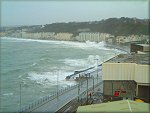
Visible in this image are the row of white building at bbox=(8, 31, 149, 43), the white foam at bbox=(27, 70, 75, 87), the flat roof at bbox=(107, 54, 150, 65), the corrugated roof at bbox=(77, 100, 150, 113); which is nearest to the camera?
the corrugated roof at bbox=(77, 100, 150, 113)

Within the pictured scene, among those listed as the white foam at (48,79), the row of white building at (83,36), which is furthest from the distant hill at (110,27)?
the white foam at (48,79)

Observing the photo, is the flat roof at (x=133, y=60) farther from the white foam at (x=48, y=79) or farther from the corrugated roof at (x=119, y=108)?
the white foam at (x=48, y=79)

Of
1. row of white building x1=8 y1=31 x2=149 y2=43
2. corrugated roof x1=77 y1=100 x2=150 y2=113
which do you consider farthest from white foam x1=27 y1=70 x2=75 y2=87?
row of white building x1=8 y1=31 x2=149 y2=43

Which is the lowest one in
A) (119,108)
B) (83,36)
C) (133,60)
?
(83,36)

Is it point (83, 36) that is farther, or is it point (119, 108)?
point (83, 36)

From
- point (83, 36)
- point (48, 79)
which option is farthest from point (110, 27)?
point (48, 79)

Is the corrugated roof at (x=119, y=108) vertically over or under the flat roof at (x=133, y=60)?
under

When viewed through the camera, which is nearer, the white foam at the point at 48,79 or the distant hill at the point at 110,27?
the white foam at the point at 48,79

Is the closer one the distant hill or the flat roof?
the flat roof

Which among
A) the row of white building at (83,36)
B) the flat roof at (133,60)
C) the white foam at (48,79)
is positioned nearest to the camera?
the flat roof at (133,60)

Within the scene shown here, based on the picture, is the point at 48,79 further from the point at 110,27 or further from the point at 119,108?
the point at 110,27

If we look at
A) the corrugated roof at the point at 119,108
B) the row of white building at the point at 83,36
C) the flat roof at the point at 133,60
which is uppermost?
the flat roof at the point at 133,60

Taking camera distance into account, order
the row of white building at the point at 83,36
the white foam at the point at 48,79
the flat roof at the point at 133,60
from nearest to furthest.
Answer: the flat roof at the point at 133,60, the white foam at the point at 48,79, the row of white building at the point at 83,36

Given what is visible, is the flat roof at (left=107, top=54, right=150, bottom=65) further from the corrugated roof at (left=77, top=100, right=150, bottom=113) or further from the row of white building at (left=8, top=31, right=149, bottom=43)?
the row of white building at (left=8, top=31, right=149, bottom=43)
